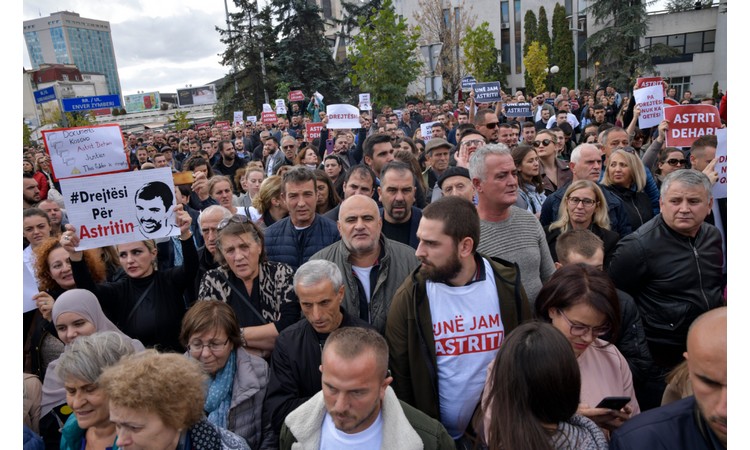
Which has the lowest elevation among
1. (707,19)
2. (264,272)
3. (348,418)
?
(348,418)

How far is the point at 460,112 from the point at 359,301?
603 inches

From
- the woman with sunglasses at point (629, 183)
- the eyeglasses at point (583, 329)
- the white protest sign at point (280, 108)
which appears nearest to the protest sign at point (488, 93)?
the woman with sunglasses at point (629, 183)

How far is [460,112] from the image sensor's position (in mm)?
17797

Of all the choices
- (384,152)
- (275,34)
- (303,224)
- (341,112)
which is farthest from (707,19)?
(303,224)

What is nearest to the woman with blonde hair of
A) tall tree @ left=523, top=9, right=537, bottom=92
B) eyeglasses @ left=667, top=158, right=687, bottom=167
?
eyeglasses @ left=667, top=158, right=687, bottom=167

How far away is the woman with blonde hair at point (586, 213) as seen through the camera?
4.28 metres

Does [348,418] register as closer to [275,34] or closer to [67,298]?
[67,298]

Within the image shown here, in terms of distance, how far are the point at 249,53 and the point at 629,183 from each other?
34871 mm

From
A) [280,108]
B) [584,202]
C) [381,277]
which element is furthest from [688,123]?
[280,108]

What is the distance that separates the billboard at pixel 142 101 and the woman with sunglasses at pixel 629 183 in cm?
10487

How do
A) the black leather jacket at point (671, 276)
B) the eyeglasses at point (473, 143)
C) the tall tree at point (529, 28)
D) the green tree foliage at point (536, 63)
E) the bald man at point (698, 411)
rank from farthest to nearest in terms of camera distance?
the tall tree at point (529, 28), the green tree foliage at point (536, 63), the eyeglasses at point (473, 143), the black leather jacket at point (671, 276), the bald man at point (698, 411)

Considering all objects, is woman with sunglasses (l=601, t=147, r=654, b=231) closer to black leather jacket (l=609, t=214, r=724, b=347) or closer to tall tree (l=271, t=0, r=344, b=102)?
black leather jacket (l=609, t=214, r=724, b=347)

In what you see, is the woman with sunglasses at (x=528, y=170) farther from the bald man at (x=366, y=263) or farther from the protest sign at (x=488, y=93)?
the protest sign at (x=488, y=93)

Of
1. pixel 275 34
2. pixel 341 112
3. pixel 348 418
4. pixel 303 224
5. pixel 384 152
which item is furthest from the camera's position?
Result: pixel 275 34
